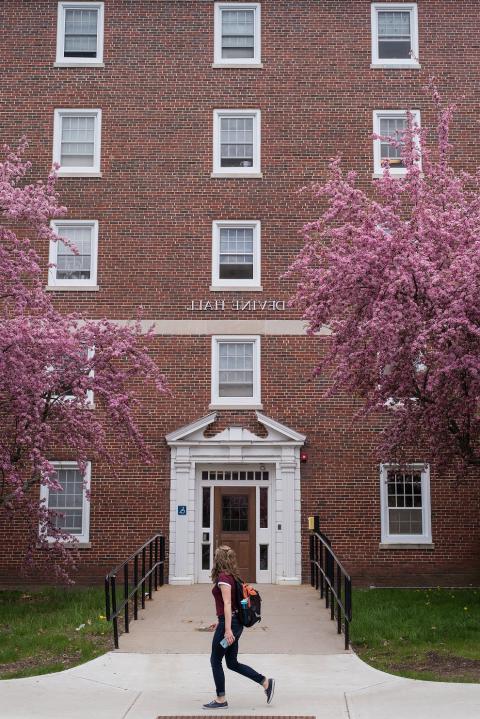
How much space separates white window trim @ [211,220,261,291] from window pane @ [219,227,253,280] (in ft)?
0.31

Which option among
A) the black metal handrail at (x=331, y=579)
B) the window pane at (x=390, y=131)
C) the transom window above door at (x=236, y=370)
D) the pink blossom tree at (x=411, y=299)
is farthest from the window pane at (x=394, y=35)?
the black metal handrail at (x=331, y=579)

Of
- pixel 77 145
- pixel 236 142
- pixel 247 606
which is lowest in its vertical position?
pixel 247 606

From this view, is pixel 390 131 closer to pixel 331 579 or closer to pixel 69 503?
pixel 331 579

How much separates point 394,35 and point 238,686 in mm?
16142

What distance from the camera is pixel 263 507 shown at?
19.4 m

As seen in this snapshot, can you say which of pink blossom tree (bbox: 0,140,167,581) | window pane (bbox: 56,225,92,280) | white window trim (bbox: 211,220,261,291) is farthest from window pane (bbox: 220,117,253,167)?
pink blossom tree (bbox: 0,140,167,581)

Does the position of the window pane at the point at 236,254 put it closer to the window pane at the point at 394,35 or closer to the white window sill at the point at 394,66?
the white window sill at the point at 394,66

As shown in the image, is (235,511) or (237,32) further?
(237,32)

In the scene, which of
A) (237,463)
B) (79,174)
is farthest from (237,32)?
(237,463)

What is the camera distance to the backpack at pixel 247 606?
9.12m

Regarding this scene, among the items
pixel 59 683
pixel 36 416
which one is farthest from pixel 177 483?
pixel 59 683

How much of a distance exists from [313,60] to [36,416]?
37.7ft

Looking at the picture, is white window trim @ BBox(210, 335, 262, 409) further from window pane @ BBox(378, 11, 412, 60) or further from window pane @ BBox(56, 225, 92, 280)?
window pane @ BBox(378, 11, 412, 60)

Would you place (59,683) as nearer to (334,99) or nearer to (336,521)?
(336,521)
